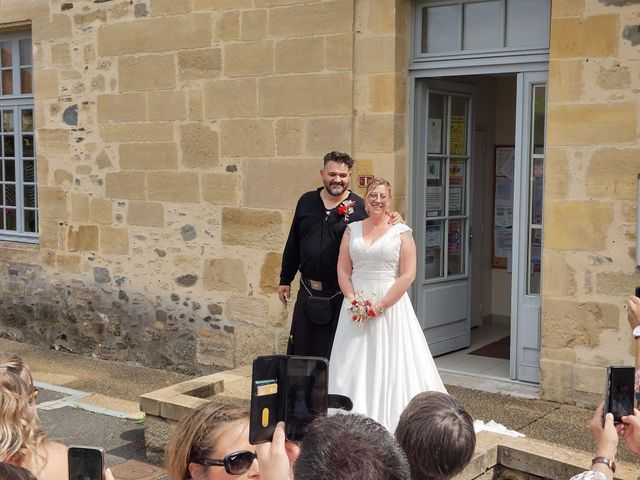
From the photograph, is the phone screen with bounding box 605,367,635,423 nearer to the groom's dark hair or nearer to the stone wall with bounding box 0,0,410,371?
the groom's dark hair

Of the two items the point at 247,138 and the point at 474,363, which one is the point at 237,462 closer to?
the point at 474,363

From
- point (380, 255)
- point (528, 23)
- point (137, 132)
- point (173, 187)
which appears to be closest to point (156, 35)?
point (137, 132)

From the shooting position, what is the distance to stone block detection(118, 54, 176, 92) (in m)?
7.73

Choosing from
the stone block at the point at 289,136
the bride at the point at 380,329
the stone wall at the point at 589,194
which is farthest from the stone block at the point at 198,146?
the stone wall at the point at 589,194

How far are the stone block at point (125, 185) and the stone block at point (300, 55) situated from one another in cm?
184

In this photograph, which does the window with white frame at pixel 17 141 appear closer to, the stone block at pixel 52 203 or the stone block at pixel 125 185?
the stone block at pixel 52 203

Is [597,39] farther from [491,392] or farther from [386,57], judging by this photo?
[491,392]

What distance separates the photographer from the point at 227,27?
730 centimetres

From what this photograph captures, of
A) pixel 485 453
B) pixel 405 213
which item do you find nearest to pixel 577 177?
pixel 405 213

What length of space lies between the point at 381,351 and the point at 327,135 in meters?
2.15

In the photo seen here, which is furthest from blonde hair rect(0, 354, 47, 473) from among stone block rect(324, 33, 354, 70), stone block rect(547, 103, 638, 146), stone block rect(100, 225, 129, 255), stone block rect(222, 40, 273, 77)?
stone block rect(100, 225, 129, 255)

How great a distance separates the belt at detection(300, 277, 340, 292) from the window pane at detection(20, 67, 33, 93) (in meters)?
4.93

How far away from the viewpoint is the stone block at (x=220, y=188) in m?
7.31

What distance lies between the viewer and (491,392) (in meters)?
6.19
